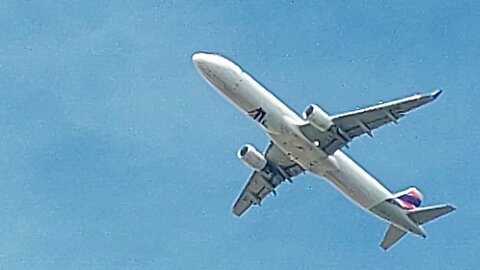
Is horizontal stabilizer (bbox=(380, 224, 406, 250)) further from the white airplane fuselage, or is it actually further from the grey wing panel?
the grey wing panel

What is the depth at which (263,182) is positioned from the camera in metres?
94.8

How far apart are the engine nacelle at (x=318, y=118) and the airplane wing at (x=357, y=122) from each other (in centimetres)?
32

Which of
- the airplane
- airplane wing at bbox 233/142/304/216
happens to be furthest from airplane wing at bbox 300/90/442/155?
airplane wing at bbox 233/142/304/216

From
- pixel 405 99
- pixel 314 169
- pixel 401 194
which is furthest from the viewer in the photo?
pixel 401 194

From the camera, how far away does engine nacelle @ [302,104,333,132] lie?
84750mm

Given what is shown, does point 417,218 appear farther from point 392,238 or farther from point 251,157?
point 251,157

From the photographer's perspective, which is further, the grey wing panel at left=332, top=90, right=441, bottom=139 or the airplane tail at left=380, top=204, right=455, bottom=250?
the airplane tail at left=380, top=204, right=455, bottom=250

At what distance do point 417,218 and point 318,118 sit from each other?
40.0 feet

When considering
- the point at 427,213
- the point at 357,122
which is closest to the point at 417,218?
the point at 427,213

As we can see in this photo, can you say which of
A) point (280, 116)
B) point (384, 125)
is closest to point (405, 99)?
point (384, 125)

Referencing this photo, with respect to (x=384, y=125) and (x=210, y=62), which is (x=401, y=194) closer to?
(x=384, y=125)

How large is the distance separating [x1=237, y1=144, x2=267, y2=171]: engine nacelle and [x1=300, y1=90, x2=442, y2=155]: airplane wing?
7.11 metres

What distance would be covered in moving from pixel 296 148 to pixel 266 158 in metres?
6.98

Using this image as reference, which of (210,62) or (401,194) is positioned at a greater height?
(210,62)
